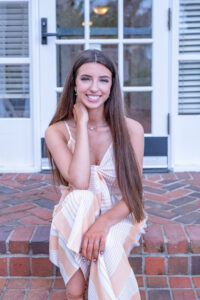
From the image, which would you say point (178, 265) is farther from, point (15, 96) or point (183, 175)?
point (15, 96)

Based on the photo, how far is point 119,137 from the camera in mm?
1727

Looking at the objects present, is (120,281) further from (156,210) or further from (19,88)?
(19,88)

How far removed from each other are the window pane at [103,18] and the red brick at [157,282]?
1.98 meters

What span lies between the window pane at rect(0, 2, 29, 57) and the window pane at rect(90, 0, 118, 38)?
1.78ft

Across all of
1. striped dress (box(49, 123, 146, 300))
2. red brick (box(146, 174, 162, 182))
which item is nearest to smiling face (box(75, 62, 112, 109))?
striped dress (box(49, 123, 146, 300))

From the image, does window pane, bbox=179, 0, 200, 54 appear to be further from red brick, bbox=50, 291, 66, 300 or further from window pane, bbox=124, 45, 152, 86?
red brick, bbox=50, 291, 66, 300

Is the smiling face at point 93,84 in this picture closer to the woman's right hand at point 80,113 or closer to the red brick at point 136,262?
the woman's right hand at point 80,113

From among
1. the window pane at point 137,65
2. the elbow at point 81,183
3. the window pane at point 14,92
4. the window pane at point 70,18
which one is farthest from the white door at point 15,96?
the elbow at point 81,183

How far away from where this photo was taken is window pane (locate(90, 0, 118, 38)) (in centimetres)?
314

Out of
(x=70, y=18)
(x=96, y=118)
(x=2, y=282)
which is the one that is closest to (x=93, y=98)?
(x=96, y=118)

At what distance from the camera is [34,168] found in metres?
3.25

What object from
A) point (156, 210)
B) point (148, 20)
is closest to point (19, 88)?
point (148, 20)

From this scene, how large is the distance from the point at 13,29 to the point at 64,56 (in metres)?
0.47

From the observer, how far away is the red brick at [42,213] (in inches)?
88.4
